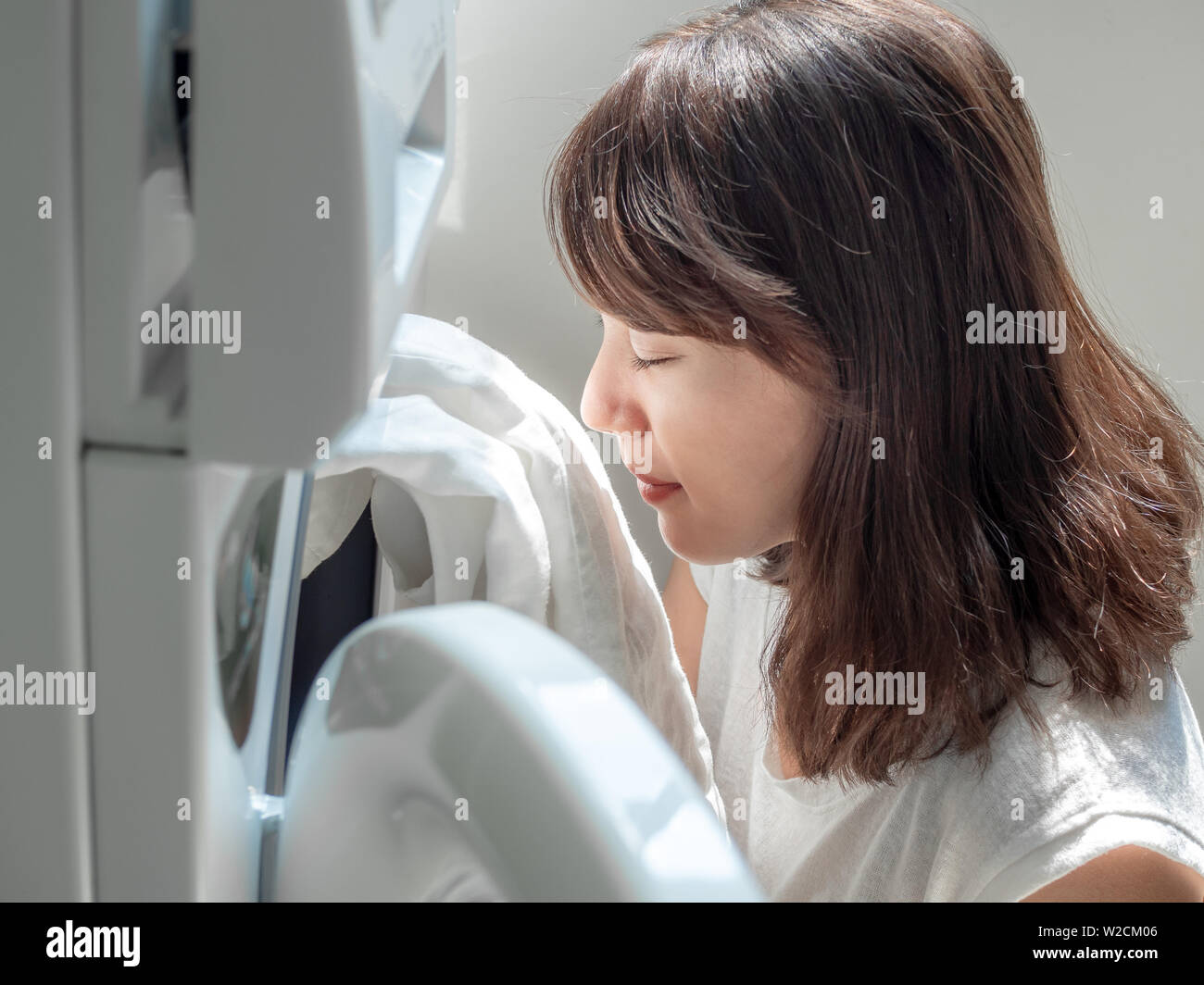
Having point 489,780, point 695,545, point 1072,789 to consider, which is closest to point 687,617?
point 695,545

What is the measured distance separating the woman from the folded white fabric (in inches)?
3.1

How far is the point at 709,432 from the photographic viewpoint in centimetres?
56

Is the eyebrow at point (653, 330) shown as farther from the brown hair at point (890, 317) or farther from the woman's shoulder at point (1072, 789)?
the woman's shoulder at point (1072, 789)

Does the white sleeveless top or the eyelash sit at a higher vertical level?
the eyelash

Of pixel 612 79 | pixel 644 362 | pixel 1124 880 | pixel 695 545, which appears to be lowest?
pixel 1124 880

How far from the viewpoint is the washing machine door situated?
0.16m

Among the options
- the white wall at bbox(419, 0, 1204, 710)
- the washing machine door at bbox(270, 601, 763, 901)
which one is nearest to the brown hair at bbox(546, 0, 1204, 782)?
the white wall at bbox(419, 0, 1204, 710)

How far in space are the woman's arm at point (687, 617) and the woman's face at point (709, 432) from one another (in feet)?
1.02

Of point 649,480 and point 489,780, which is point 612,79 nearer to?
point 649,480

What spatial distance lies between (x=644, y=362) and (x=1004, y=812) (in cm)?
31

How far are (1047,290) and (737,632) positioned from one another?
1.28 feet

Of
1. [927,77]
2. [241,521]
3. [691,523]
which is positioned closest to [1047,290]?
[927,77]

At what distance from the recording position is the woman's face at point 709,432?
55 cm

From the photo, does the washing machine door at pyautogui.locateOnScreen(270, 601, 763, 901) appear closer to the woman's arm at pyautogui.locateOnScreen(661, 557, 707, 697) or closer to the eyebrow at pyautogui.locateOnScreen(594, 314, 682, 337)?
the eyebrow at pyautogui.locateOnScreen(594, 314, 682, 337)
